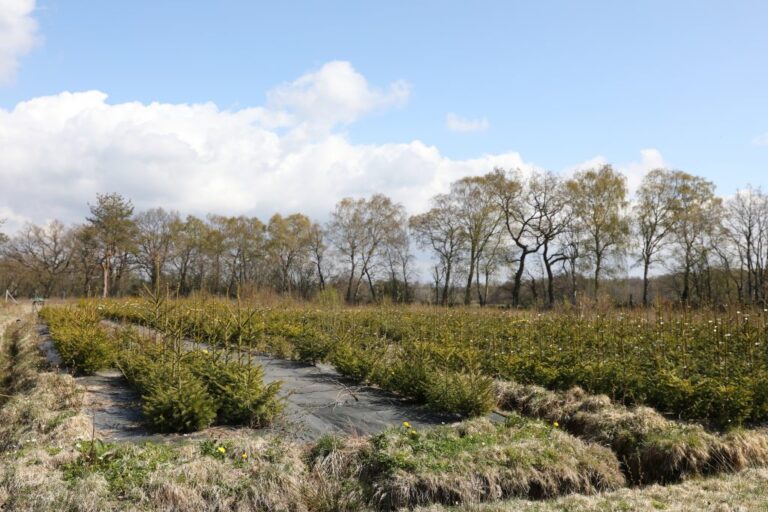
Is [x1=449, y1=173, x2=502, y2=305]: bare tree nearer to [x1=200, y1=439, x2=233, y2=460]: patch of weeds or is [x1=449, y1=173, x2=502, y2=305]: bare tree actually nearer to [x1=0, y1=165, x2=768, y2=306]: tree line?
[x1=0, y1=165, x2=768, y2=306]: tree line

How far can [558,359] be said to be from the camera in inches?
315

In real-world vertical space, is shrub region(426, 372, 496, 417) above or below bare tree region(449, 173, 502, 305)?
below

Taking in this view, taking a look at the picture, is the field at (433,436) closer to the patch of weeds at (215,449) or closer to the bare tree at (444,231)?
the patch of weeds at (215,449)

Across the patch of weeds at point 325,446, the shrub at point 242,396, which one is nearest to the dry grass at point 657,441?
the patch of weeds at point 325,446

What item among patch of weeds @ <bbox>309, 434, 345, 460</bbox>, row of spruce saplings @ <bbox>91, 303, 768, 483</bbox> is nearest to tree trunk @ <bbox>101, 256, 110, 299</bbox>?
row of spruce saplings @ <bbox>91, 303, 768, 483</bbox>

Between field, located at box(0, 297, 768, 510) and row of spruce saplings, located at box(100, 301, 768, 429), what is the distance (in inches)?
1.4

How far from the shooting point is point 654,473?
5215 mm

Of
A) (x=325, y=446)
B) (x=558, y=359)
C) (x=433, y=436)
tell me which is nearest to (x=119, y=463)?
(x=325, y=446)

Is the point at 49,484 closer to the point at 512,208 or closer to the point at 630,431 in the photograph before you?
the point at 630,431

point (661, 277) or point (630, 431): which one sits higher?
point (661, 277)

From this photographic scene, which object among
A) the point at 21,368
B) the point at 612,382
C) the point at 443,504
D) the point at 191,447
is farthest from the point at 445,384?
the point at 21,368

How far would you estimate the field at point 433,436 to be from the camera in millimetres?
4102

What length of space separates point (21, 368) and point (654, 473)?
8.99 m

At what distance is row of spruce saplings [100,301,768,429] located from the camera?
6.27 meters
